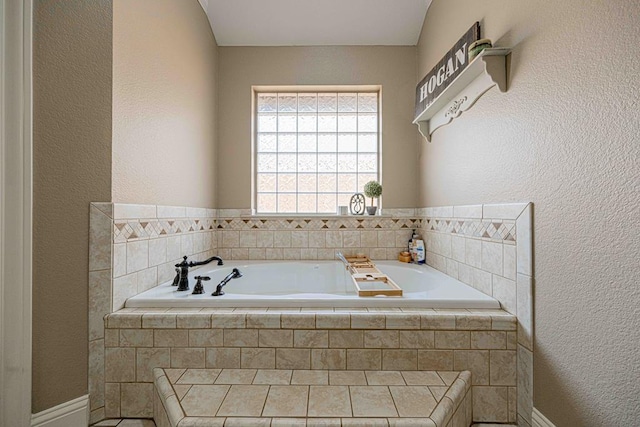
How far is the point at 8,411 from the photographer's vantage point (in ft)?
3.73

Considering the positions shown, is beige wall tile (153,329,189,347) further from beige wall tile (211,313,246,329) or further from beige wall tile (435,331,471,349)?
beige wall tile (435,331,471,349)

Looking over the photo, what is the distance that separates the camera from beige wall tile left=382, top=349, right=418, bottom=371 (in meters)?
1.27

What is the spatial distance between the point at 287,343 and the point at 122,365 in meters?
0.72

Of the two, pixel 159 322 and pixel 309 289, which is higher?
pixel 159 322

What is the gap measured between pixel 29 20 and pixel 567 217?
2168 mm

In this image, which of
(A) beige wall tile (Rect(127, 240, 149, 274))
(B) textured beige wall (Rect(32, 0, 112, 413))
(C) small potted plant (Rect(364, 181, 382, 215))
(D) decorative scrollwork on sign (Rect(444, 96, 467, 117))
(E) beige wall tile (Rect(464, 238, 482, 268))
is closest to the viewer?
(B) textured beige wall (Rect(32, 0, 112, 413))

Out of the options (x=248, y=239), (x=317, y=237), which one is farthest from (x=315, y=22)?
(x=248, y=239)

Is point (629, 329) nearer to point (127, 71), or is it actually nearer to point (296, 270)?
point (296, 270)

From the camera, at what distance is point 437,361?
4.14 feet

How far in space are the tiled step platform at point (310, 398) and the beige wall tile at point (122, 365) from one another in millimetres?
124

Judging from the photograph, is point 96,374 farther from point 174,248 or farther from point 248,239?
point 248,239

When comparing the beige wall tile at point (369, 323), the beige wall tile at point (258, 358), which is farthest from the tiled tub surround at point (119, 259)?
the beige wall tile at point (369, 323)

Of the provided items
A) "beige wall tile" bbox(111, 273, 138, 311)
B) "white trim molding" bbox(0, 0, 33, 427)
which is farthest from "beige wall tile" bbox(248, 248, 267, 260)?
"white trim molding" bbox(0, 0, 33, 427)

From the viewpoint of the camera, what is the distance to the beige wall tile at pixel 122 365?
1.28m
